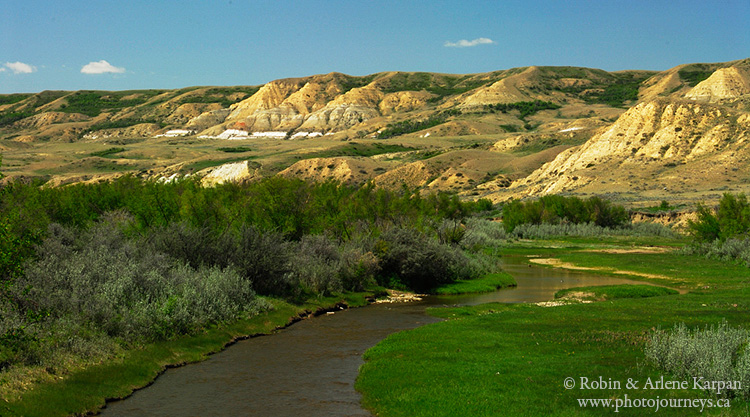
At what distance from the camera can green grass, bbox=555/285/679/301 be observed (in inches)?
1383

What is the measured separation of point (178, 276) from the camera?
26.1 meters

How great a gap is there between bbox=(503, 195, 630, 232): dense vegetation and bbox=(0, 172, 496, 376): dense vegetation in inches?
1457

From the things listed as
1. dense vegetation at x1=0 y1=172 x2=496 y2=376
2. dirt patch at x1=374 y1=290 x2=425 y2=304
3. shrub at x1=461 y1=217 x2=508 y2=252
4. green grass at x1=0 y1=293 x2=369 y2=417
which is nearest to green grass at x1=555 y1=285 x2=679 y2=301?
dirt patch at x1=374 y1=290 x2=425 y2=304

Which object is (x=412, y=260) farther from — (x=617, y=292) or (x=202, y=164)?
(x=202, y=164)

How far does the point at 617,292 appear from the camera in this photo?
35.8m

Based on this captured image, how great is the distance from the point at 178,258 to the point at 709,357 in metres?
23.2

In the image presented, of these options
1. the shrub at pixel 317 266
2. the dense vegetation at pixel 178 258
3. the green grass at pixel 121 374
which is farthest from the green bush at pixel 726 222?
the green grass at pixel 121 374

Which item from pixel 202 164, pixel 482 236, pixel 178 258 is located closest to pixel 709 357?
pixel 178 258

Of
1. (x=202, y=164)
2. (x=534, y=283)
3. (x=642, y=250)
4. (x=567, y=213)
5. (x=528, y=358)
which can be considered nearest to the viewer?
(x=528, y=358)

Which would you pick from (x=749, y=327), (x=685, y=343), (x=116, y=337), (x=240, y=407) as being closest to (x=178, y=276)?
(x=116, y=337)

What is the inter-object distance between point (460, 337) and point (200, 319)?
32.0ft

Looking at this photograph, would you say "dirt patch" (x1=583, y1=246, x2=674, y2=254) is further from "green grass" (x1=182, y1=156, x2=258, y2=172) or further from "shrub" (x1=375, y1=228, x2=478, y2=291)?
"green grass" (x1=182, y1=156, x2=258, y2=172)

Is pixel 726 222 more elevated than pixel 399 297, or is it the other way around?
pixel 726 222

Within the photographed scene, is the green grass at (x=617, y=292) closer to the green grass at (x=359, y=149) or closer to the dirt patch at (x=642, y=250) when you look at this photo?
the dirt patch at (x=642, y=250)
